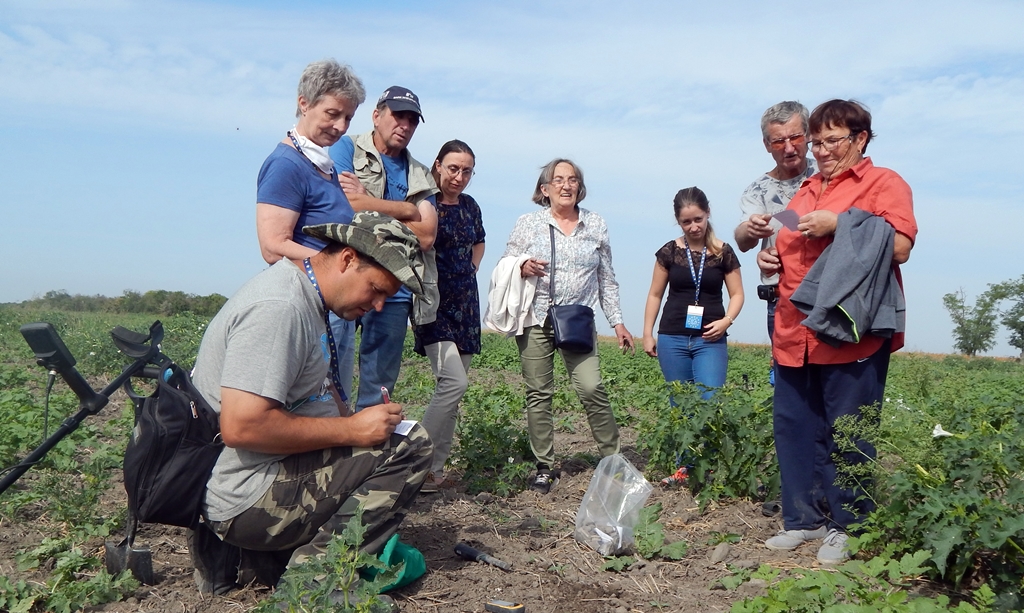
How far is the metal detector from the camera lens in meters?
2.78

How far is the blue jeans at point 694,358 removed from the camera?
5.73 m

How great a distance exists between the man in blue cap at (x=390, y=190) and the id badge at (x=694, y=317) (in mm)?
1838

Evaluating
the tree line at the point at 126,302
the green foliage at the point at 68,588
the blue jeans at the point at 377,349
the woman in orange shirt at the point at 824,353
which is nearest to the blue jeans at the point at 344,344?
the blue jeans at the point at 377,349

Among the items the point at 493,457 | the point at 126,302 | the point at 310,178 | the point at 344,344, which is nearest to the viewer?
the point at 310,178

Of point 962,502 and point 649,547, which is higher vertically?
point 962,502

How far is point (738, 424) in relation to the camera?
190 inches

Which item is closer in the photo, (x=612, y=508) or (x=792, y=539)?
(x=792, y=539)

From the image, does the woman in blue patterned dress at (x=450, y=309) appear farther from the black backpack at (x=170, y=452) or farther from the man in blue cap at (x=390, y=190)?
the black backpack at (x=170, y=452)

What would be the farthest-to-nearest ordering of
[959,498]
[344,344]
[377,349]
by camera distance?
1. [377,349]
2. [344,344]
3. [959,498]

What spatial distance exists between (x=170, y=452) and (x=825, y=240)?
2985 mm

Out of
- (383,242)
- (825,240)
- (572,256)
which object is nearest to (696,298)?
(572,256)

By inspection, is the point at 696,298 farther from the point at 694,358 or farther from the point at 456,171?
the point at 456,171

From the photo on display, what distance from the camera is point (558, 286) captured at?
220 inches

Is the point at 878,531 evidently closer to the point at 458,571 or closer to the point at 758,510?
the point at 758,510
